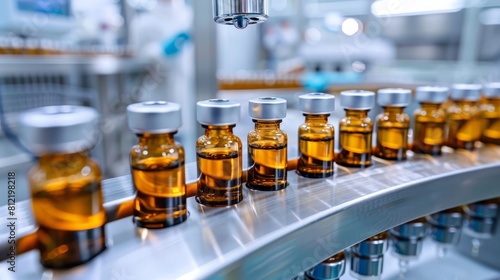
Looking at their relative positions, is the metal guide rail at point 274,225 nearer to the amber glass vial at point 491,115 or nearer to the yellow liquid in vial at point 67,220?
the yellow liquid in vial at point 67,220

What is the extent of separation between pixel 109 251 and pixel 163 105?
0.38ft

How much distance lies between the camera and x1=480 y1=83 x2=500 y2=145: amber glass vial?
525mm

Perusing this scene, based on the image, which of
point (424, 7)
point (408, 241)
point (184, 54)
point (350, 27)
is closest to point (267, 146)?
point (408, 241)

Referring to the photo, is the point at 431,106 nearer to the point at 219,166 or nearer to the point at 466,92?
the point at 466,92

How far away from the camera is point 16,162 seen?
1275mm

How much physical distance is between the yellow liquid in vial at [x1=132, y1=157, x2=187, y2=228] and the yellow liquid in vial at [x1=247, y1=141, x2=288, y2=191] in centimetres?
9

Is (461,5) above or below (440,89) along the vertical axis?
above

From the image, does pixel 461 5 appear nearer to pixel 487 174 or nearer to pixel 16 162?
pixel 487 174

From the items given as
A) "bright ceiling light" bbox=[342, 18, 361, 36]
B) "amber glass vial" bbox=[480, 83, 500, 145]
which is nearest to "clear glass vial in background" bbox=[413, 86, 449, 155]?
"amber glass vial" bbox=[480, 83, 500, 145]

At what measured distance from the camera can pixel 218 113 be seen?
293mm

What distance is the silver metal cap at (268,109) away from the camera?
32cm

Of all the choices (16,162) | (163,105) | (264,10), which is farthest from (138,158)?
(16,162)

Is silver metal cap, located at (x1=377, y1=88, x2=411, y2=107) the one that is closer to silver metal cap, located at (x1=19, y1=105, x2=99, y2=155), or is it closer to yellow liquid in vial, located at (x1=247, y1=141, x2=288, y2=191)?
yellow liquid in vial, located at (x1=247, y1=141, x2=288, y2=191)

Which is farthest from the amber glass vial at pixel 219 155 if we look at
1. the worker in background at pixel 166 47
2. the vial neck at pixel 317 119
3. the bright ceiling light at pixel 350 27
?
the bright ceiling light at pixel 350 27
